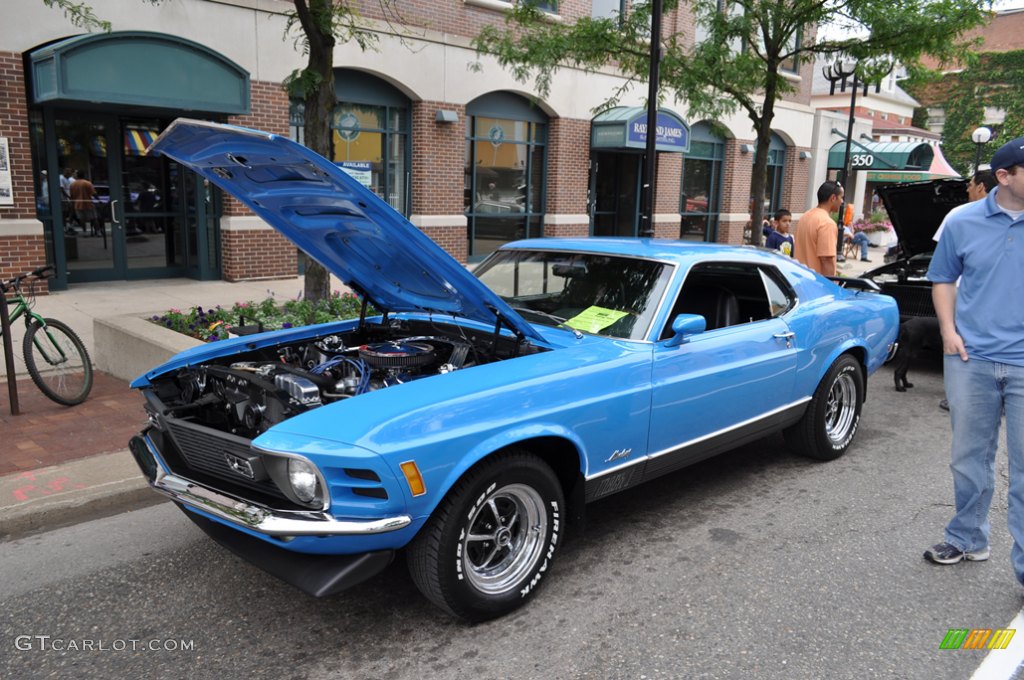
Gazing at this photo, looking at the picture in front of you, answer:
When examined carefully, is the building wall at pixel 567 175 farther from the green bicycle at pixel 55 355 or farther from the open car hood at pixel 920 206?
the green bicycle at pixel 55 355

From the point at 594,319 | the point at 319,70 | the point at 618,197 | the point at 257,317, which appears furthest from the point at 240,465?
the point at 618,197

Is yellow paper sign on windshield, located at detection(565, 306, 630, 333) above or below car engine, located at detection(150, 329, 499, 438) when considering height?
above

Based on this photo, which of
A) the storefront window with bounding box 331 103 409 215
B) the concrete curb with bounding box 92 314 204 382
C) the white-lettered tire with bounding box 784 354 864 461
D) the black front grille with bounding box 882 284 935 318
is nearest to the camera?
the white-lettered tire with bounding box 784 354 864 461

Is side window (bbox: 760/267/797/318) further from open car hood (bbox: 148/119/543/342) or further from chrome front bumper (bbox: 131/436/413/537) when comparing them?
chrome front bumper (bbox: 131/436/413/537)

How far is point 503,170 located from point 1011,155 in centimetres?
1353

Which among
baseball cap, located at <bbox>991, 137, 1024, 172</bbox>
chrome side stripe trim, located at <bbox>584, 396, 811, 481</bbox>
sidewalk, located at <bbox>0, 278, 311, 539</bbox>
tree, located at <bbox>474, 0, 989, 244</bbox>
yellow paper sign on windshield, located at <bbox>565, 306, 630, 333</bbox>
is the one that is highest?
tree, located at <bbox>474, 0, 989, 244</bbox>

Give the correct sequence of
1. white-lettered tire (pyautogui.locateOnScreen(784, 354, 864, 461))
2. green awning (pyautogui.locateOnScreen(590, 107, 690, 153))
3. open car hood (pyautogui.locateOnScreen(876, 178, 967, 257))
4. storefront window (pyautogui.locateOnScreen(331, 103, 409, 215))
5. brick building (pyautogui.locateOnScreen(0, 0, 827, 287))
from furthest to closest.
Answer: green awning (pyautogui.locateOnScreen(590, 107, 690, 153)), storefront window (pyautogui.locateOnScreen(331, 103, 409, 215)), brick building (pyautogui.locateOnScreen(0, 0, 827, 287)), open car hood (pyautogui.locateOnScreen(876, 178, 967, 257)), white-lettered tire (pyautogui.locateOnScreen(784, 354, 864, 461))

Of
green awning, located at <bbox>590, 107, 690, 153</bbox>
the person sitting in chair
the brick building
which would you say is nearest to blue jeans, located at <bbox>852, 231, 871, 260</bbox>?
the person sitting in chair

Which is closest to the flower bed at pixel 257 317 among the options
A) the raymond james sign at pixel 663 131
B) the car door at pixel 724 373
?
the car door at pixel 724 373

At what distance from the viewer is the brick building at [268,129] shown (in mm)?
10539

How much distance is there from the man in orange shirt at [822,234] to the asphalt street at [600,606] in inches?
124

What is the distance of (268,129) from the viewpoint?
41.7 feet

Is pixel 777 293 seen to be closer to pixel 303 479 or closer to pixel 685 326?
pixel 685 326

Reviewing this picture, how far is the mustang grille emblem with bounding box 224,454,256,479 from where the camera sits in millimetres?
3062
